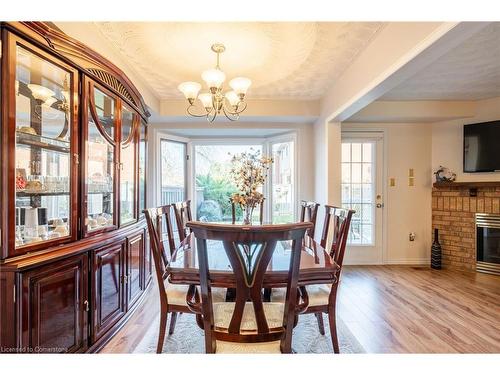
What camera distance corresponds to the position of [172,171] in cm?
468

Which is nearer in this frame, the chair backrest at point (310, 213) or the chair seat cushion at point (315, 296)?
the chair seat cushion at point (315, 296)

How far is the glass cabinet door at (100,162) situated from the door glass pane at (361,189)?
3394 millimetres

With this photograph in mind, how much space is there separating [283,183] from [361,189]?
Answer: 4.13 feet

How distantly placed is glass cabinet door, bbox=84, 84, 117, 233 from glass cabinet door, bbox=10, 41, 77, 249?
0.16 metres

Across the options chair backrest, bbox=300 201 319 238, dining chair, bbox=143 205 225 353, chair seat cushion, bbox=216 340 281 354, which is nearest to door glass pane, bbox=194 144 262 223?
chair backrest, bbox=300 201 319 238

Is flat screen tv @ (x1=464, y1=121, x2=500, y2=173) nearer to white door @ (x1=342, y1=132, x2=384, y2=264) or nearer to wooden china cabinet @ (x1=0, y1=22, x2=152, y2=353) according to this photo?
white door @ (x1=342, y1=132, x2=384, y2=264)

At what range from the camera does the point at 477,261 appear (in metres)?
4.04

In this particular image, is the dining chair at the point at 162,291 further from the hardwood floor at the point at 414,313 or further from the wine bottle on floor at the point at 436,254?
the wine bottle on floor at the point at 436,254

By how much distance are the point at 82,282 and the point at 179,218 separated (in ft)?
3.27

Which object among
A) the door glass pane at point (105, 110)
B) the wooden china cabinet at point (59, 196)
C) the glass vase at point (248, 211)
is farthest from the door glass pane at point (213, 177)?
the door glass pane at point (105, 110)

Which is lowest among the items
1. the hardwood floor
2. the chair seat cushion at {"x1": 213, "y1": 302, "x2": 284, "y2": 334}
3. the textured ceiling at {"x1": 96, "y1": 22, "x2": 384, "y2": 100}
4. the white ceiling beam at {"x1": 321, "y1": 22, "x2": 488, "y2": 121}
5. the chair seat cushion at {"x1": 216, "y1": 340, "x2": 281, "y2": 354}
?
the hardwood floor

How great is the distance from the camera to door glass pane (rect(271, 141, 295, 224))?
4.52m

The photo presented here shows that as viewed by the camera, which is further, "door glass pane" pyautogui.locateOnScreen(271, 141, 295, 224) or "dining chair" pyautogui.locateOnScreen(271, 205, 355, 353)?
"door glass pane" pyautogui.locateOnScreen(271, 141, 295, 224)

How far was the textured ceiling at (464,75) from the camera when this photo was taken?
7.86 ft
